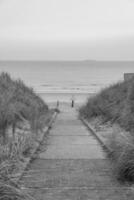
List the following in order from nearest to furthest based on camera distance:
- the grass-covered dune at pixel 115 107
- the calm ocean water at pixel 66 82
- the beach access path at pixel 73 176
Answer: the beach access path at pixel 73 176
the grass-covered dune at pixel 115 107
the calm ocean water at pixel 66 82

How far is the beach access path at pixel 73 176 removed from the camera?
473 centimetres

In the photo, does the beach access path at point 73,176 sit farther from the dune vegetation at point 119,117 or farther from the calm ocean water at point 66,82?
the calm ocean water at point 66,82

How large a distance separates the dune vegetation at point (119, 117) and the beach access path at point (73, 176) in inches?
9.6

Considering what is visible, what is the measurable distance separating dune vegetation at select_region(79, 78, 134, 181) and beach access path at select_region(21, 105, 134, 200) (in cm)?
24

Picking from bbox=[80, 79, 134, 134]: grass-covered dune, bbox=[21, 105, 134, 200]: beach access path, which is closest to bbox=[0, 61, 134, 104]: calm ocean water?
bbox=[80, 79, 134, 134]: grass-covered dune

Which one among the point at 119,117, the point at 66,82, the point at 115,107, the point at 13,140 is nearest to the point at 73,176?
the point at 13,140

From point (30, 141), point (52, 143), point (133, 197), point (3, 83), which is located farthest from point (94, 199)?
point (3, 83)

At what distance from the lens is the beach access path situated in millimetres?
4730

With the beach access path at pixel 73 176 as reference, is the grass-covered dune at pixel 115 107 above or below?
above

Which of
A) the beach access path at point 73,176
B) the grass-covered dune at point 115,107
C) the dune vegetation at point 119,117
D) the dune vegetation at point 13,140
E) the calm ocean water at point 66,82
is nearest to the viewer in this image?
the dune vegetation at point 13,140

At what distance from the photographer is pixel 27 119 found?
1019cm

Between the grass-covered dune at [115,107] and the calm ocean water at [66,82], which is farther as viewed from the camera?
the calm ocean water at [66,82]

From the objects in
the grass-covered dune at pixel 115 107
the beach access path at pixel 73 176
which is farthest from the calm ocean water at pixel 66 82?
the beach access path at pixel 73 176

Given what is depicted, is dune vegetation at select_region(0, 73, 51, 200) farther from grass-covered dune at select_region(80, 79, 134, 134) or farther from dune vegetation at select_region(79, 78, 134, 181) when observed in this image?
grass-covered dune at select_region(80, 79, 134, 134)
